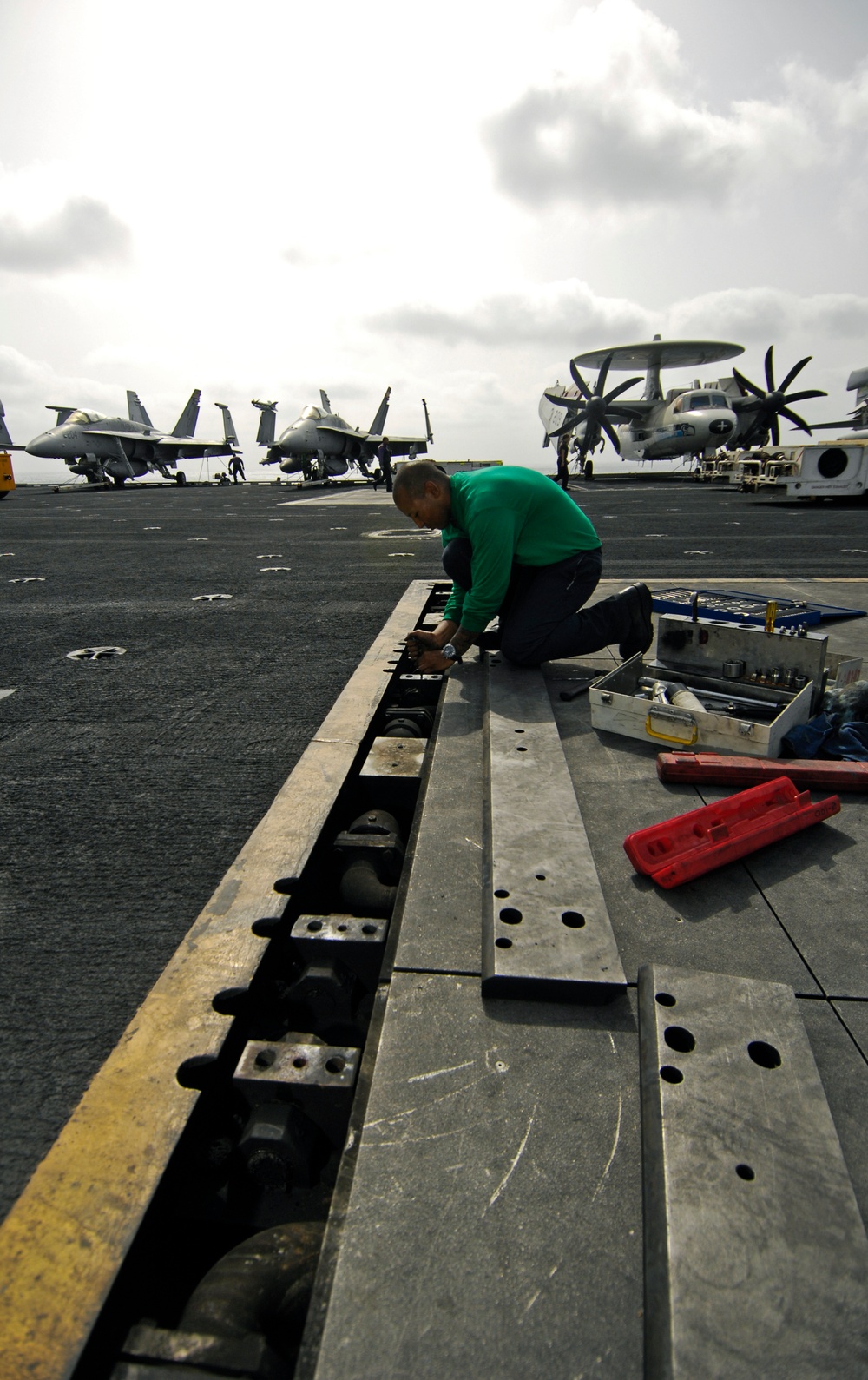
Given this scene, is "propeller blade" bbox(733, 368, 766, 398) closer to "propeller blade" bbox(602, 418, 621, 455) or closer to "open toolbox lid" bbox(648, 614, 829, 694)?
"propeller blade" bbox(602, 418, 621, 455)

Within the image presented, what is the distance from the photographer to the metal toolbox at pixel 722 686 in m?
3.22

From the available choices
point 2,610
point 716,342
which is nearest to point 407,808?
point 2,610

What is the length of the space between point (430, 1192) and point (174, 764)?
2656mm

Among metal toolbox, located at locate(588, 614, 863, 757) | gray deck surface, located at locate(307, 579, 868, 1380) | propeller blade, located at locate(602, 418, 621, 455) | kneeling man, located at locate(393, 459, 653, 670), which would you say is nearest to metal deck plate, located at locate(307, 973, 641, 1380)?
gray deck surface, located at locate(307, 579, 868, 1380)

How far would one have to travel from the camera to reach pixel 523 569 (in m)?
4.64

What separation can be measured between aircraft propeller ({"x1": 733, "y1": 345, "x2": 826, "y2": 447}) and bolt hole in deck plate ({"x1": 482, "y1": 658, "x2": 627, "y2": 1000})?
1908 inches

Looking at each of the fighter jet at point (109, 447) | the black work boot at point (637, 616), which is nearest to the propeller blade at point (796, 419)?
the fighter jet at point (109, 447)

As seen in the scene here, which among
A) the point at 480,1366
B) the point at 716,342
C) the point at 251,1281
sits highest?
the point at 716,342

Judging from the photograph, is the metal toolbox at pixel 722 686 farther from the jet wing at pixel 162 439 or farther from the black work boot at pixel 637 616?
the jet wing at pixel 162 439

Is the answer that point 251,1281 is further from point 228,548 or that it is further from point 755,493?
point 755,493

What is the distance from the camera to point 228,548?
1239cm

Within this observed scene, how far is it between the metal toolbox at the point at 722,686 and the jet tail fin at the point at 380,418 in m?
62.6

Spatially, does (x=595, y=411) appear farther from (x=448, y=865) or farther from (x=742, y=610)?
(x=448, y=865)

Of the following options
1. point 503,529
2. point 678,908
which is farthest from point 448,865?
point 503,529
